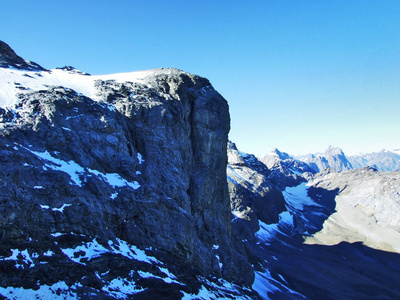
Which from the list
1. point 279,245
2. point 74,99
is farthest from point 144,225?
point 279,245

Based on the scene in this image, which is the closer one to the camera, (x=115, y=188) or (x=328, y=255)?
(x=115, y=188)

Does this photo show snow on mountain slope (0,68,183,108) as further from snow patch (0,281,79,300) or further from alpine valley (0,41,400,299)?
snow patch (0,281,79,300)

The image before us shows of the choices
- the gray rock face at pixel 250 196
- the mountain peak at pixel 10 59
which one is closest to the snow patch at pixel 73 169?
the mountain peak at pixel 10 59

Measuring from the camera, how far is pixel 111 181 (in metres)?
36.2

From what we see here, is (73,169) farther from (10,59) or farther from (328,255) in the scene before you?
(328,255)

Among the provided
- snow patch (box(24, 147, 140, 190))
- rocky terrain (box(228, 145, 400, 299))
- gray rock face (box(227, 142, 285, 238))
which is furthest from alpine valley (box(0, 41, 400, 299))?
gray rock face (box(227, 142, 285, 238))

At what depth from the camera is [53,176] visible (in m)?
30.0

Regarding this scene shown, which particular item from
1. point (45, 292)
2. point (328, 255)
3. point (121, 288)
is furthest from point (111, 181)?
point (328, 255)

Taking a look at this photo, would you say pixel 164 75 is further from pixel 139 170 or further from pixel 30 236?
pixel 30 236

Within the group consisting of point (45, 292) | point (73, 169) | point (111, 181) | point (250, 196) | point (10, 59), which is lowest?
point (250, 196)

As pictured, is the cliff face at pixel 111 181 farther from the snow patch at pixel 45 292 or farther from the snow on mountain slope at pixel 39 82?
the snow patch at pixel 45 292

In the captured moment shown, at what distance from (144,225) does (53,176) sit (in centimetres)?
1206

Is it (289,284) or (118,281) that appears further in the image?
(289,284)

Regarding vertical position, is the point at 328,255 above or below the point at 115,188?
below
